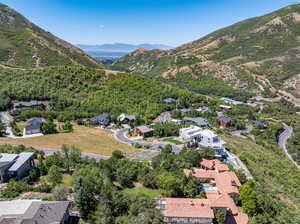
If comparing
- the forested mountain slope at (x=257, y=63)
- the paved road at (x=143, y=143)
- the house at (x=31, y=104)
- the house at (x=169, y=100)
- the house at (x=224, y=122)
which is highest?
the forested mountain slope at (x=257, y=63)

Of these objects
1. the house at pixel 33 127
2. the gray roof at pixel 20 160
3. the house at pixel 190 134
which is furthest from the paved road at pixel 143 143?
the gray roof at pixel 20 160

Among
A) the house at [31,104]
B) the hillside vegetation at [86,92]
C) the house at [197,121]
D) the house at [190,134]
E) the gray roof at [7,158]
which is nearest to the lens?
the gray roof at [7,158]

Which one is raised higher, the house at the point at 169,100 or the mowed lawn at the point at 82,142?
the house at the point at 169,100

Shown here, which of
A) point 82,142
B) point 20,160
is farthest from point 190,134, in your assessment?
point 20,160

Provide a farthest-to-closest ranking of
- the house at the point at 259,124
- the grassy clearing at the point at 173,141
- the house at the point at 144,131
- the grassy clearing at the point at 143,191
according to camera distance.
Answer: the house at the point at 259,124
the house at the point at 144,131
the grassy clearing at the point at 173,141
the grassy clearing at the point at 143,191

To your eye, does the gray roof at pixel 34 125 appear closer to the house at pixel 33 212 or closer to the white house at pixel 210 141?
the house at pixel 33 212

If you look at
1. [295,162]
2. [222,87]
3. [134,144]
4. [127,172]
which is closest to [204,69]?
[222,87]

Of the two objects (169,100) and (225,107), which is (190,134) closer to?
(169,100)
